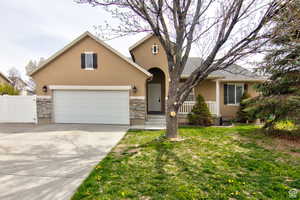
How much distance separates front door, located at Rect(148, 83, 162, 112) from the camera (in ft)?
38.7

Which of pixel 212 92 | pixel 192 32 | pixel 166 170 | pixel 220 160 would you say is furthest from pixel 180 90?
pixel 212 92

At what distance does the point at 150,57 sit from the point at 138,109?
417 cm

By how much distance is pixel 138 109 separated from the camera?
8.73 metres

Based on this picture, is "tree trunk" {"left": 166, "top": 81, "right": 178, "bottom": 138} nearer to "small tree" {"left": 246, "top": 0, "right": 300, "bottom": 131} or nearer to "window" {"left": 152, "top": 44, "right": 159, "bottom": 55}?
"small tree" {"left": 246, "top": 0, "right": 300, "bottom": 131}

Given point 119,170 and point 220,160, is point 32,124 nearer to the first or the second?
point 119,170

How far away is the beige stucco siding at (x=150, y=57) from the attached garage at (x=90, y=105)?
10.1 feet

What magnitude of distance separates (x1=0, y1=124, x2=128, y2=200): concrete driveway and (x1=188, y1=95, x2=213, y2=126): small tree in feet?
15.1

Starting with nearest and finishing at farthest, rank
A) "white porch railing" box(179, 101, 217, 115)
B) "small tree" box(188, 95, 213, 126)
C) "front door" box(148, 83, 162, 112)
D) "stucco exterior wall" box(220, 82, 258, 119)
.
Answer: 1. "small tree" box(188, 95, 213, 126)
2. "white porch railing" box(179, 101, 217, 115)
3. "stucco exterior wall" box(220, 82, 258, 119)
4. "front door" box(148, 83, 162, 112)

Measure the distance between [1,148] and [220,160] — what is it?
718 centimetres

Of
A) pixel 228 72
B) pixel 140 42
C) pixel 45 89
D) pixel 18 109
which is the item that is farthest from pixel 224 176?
pixel 18 109

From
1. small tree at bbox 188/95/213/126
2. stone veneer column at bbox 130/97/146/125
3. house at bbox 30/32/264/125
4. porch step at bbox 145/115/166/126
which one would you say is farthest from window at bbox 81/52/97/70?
small tree at bbox 188/95/213/126

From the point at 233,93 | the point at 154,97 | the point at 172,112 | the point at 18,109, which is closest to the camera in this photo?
→ the point at 172,112

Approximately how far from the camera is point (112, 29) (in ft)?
19.2

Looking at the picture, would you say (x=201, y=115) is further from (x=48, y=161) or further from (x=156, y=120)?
(x=48, y=161)
